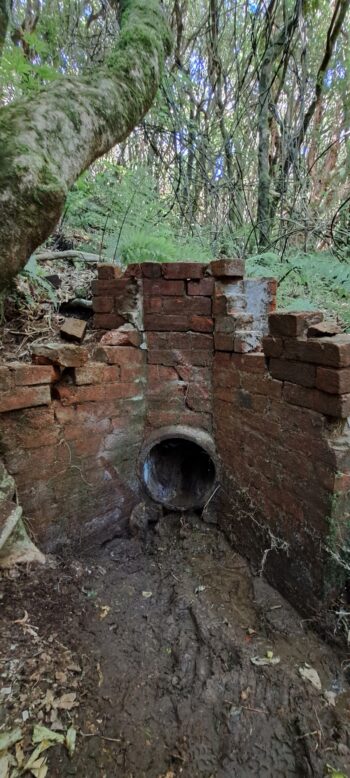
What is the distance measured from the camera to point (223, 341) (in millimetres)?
2887

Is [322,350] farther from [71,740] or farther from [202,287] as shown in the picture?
[71,740]

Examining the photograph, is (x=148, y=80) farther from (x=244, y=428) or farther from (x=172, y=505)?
(x=172, y=505)

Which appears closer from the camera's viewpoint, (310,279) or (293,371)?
(293,371)

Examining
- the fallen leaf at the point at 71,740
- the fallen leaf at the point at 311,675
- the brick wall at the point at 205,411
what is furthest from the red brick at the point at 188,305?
the fallen leaf at the point at 71,740

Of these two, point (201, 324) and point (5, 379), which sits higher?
point (201, 324)

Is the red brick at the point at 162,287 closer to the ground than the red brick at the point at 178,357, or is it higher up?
higher up

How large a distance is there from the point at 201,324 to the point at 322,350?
1071 mm

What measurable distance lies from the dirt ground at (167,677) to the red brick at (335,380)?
146cm

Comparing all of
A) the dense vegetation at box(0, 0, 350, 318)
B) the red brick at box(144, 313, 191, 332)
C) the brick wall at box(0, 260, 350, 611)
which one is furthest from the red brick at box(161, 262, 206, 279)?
the dense vegetation at box(0, 0, 350, 318)

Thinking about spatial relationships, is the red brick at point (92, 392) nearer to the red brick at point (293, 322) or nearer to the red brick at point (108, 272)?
the red brick at point (108, 272)

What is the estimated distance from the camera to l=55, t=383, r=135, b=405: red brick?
275cm

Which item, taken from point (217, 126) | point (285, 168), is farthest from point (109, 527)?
point (217, 126)

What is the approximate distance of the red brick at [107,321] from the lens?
10.1ft

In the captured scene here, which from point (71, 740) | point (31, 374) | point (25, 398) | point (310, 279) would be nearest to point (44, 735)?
point (71, 740)
